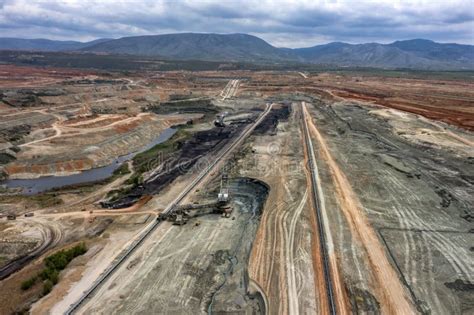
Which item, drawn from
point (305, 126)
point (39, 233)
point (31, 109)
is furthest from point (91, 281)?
point (31, 109)

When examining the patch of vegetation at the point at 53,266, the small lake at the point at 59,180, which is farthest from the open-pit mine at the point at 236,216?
the small lake at the point at 59,180

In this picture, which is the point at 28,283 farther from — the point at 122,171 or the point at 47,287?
the point at 122,171

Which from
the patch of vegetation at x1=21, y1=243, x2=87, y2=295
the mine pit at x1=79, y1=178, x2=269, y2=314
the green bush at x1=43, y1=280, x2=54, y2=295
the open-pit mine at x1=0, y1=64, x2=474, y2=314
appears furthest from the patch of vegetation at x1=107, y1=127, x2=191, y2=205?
the green bush at x1=43, y1=280, x2=54, y2=295

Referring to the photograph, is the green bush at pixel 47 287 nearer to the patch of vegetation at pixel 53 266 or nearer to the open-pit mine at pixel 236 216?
the patch of vegetation at pixel 53 266

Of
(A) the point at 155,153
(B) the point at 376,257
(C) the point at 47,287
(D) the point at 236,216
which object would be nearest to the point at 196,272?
(C) the point at 47,287

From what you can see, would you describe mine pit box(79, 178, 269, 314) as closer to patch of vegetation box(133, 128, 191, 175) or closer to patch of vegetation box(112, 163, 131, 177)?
patch of vegetation box(112, 163, 131, 177)

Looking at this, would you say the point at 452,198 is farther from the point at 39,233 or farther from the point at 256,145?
the point at 39,233
